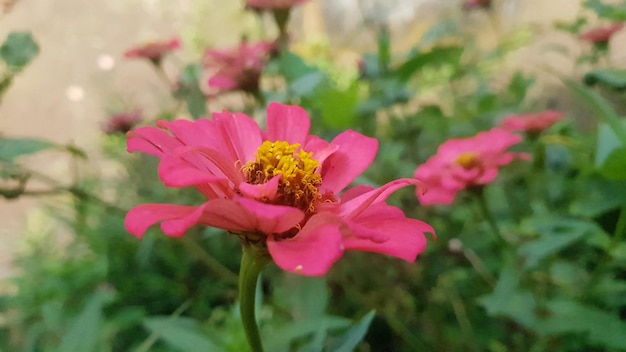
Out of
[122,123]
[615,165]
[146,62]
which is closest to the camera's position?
[615,165]

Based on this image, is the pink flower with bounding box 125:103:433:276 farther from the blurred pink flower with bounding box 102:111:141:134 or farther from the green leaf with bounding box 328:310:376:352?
the blurred pink flower with bounding box 102:111:141:134

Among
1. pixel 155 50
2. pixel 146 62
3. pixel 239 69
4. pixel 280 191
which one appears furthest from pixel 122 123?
pixel 280 191

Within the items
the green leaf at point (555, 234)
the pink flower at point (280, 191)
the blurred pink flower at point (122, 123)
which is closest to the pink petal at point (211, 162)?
the pink flower at point (280, 191)

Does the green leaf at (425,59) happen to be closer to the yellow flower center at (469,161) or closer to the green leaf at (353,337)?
the yellow flower center at (469,161)

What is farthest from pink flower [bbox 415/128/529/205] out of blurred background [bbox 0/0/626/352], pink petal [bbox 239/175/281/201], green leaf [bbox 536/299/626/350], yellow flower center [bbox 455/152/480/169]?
blurred background [bbox 0/0/626/352]

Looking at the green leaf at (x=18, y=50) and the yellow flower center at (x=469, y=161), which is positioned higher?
Answer: the green leaf at (x=18, y=50)

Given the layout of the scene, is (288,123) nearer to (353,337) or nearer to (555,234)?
(353,337)

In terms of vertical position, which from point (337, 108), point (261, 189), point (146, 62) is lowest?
point (146, 62)
